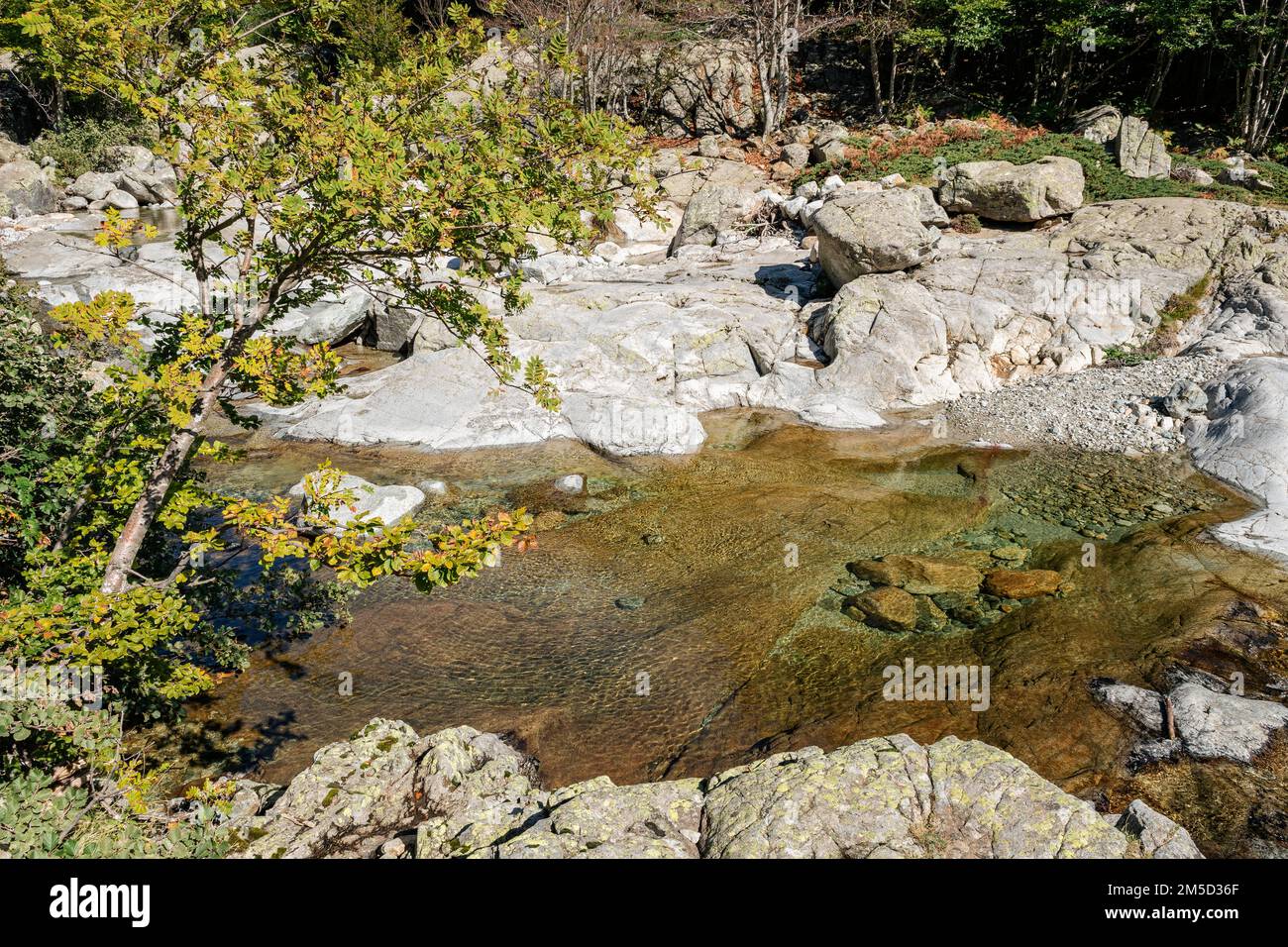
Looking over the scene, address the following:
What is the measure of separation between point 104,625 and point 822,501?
477 inches

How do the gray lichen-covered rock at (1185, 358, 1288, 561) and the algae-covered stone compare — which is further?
the gray lichen-covered rock at (1185, 358, 1288, 561)

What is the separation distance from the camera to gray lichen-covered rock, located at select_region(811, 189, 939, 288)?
21438 millimetres

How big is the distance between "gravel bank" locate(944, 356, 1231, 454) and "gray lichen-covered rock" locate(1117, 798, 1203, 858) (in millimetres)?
13280

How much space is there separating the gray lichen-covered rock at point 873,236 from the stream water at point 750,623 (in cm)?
824

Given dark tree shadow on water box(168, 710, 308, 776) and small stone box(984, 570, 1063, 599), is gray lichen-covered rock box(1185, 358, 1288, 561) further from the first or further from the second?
dark tree shadow on water box(168, 710, 308, 776)

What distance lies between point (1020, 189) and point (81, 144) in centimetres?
4613

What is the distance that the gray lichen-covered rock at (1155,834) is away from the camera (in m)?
4.81

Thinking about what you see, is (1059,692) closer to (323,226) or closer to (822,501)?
(822,501)

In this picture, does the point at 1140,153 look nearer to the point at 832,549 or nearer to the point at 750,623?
the point at 832,549

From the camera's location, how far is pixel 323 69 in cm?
649

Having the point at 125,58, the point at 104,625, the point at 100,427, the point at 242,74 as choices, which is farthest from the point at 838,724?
the point at 125,58

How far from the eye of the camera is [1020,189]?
24594 mm

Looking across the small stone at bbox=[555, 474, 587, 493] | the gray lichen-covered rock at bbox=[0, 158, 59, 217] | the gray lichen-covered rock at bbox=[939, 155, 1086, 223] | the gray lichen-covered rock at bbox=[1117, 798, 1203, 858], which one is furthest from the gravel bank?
the gray lichen-covered rock at bbox=[0, 158, 59, 217]

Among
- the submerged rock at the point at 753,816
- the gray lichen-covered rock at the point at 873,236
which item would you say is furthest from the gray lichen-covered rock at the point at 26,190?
the submerged rock at the point at 753,816
